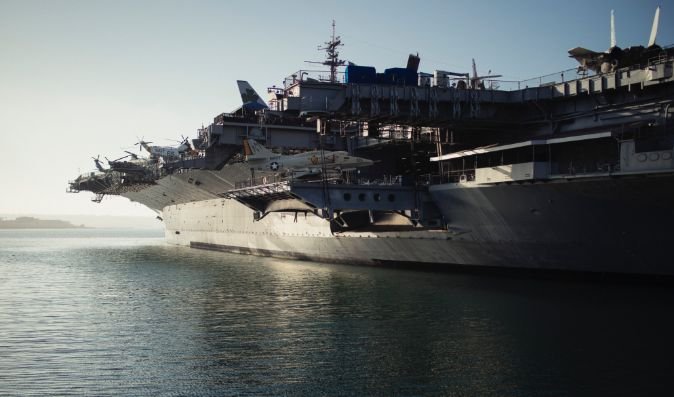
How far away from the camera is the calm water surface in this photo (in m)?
12.6

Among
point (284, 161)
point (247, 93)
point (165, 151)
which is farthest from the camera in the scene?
point (165, 151)

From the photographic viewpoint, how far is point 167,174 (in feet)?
176

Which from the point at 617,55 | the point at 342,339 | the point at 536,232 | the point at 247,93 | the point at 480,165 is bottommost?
the point at 342,339

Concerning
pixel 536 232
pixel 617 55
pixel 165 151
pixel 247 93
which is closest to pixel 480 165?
pixel 536 232

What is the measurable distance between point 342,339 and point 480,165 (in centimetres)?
1680

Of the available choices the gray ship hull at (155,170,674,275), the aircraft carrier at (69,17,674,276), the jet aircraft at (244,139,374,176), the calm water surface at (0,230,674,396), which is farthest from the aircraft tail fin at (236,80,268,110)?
the calm water surface at (0,230,674,396)

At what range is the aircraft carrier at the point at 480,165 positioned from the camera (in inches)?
938

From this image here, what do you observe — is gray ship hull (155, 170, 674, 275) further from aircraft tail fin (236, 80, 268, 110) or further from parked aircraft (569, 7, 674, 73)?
aircraft tail fin (236, 80, 268, 110)

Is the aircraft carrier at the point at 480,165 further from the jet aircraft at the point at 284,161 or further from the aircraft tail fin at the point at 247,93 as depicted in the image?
the aircraft tail fin at the point at 247,93

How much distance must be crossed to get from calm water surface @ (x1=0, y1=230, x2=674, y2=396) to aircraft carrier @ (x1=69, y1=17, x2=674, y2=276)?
2.50 m

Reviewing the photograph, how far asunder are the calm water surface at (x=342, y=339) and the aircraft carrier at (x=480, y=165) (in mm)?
2501

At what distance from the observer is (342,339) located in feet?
54.7

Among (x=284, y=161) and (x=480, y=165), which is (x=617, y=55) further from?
(x=284, y=161)

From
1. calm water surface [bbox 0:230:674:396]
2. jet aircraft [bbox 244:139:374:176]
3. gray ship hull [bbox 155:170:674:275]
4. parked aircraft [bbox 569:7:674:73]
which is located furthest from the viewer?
jet aircraft [bbox 244:139:374:176]
